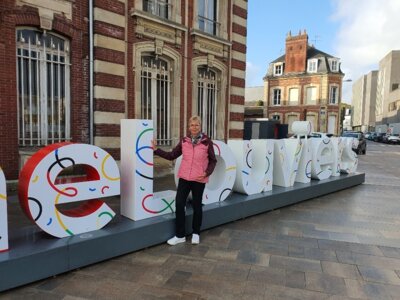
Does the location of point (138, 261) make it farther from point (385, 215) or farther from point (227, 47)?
point (227, 47)

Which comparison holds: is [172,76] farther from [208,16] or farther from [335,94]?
[335,94]

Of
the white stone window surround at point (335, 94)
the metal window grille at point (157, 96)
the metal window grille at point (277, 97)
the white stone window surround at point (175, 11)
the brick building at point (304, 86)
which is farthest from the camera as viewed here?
the metal window grille at point (277, 97)

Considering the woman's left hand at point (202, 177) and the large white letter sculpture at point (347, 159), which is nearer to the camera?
the woman's left hand at point (202, 177)

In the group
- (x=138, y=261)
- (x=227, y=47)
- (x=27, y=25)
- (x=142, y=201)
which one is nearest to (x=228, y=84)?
(x=227, y=47)

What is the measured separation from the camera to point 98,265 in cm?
375

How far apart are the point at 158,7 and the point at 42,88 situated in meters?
4.44

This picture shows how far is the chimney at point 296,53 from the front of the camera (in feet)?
122

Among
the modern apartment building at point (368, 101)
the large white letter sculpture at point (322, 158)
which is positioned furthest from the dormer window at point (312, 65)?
the modern apartment building at point (368, 101)

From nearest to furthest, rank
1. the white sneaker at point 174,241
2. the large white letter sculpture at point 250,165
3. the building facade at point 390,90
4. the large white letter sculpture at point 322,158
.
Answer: the white sneaker at point 174,241 < the large white letter sculpture at point 250,165 < the large white letter sculpture at point 322,158 < the building facade at point 390,90

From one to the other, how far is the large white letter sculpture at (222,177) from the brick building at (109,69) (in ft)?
13.7

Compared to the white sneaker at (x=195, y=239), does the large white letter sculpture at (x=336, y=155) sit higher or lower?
higher

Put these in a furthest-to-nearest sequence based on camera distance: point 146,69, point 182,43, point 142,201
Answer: point 182,43
point 146,69
point 142,201

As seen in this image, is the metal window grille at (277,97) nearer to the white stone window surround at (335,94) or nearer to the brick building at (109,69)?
the white stone window surround at (335,94)

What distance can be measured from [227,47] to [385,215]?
7.94 m
